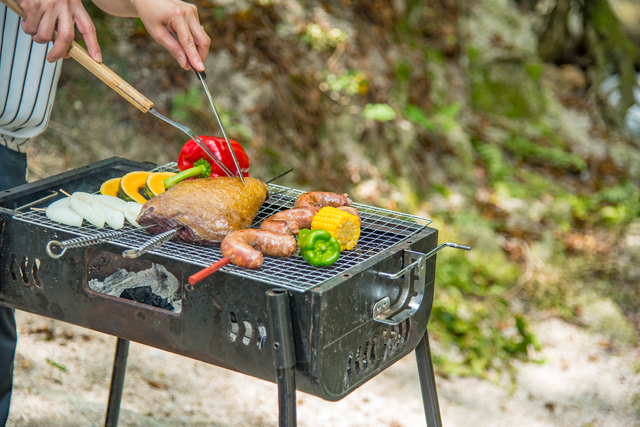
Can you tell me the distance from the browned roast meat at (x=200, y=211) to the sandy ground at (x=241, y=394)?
6.07ft

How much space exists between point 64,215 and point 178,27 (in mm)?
839

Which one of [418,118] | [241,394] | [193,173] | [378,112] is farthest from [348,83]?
[193,173]

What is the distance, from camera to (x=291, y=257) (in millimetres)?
2037

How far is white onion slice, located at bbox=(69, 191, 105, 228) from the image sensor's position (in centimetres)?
207

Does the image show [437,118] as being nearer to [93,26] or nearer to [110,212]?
[93,26]

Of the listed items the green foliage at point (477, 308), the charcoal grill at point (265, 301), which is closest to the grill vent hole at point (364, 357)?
the charcoal grill at point (265, 301)

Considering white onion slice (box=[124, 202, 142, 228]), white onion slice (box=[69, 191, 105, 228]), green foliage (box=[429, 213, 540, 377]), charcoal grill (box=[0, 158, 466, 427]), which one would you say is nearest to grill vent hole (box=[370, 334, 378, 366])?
charcoal grill (box=[0, 158, 466, 427])

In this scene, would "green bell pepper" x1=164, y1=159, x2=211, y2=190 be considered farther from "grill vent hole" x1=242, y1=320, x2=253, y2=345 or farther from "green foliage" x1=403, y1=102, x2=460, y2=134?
"green foliage" x1=403, y1=102, x2=460, y2=134

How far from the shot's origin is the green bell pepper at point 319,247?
1.89 metres

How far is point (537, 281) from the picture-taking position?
561cm

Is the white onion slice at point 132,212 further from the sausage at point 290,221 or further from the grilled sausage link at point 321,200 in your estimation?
the grilled sausage link at point 321,200


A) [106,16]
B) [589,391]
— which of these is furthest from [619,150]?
[106,16]

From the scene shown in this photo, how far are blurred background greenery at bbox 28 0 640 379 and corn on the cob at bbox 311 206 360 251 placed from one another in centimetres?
281

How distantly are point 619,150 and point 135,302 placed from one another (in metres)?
7.71
